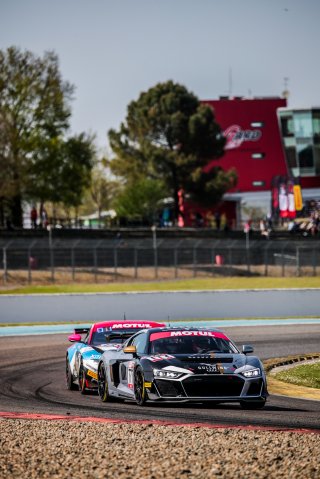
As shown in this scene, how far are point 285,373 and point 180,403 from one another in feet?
20.0

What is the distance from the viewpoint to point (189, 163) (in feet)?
267

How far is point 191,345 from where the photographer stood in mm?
15281

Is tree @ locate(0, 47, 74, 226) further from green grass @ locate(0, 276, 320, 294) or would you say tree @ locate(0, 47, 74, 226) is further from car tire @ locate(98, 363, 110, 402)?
car tire @ locate(98, 363, 110, 402)

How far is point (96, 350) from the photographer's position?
17406 millimetres

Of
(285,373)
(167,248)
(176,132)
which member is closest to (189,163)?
(176,132)

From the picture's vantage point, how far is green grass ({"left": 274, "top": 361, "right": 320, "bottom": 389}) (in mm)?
19000

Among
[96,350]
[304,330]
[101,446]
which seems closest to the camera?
[101,446]

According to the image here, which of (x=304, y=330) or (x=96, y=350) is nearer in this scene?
(x=96, y=350)

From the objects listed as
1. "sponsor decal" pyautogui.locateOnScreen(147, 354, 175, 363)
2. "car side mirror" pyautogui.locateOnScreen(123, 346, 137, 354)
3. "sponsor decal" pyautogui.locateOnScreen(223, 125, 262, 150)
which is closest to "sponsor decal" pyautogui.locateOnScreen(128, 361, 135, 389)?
"car side mirror" pyautogui.locateOnScreen(123, 346, 137, 354)

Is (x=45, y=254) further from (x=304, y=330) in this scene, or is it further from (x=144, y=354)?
(x=144, y=354)

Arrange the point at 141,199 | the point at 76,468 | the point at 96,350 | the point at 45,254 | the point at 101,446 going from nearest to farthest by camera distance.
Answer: the point at 76,468 < the point at 101,446 < the point at 96,350 < the point at 45,254 < the point at 141,199

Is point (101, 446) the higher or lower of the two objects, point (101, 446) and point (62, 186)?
the lower

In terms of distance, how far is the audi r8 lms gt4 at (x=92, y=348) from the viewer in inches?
677

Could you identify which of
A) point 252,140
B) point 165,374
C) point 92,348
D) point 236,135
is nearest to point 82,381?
point 92,348
